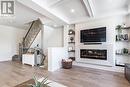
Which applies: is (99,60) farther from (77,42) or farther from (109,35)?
(77,42)

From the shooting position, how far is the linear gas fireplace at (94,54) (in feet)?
14.0

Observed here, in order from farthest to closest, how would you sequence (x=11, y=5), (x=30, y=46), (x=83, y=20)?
(x=30, y=46), (x=83, y=20), (x=11, y=5)

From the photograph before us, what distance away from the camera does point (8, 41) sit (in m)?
6.48

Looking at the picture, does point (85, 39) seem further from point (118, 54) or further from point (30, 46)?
point (30, 46)

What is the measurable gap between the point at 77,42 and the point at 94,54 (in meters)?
1.08

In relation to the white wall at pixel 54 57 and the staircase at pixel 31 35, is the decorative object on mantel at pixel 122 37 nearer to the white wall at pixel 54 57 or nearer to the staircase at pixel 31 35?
the white wall at pixel 54 57

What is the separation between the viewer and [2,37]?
6133 millimetres

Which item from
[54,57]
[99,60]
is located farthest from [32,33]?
[99,60]

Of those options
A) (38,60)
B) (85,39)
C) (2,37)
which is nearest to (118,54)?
(85,39)

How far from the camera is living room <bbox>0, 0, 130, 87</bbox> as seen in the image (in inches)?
125

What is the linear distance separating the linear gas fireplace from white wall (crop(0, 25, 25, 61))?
16.4ft

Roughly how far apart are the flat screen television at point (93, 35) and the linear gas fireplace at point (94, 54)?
19.6 inches

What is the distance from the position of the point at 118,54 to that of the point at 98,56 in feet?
2.74

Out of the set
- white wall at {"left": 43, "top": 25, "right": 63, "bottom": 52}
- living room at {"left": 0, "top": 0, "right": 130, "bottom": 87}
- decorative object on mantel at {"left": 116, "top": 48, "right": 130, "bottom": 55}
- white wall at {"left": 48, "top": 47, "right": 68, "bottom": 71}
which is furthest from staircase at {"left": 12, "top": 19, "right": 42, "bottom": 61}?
decorative object on mantel at {"left": 116, "top": 48, "right": 130, "bottom": 55}
